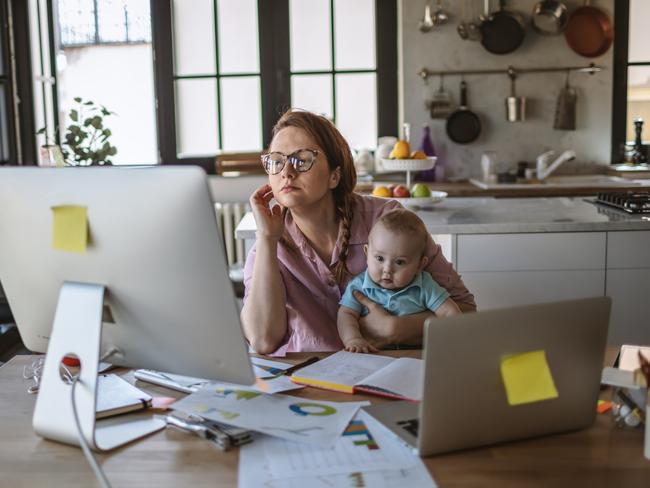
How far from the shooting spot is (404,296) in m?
1.91

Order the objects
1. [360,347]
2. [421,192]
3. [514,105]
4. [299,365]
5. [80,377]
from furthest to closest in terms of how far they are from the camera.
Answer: [514,105] → [421,192] → [360,347] → [299,365] → [80,377]

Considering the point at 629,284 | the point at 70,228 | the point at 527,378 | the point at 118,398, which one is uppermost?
the point at 70,228

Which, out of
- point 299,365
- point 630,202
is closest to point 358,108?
point 630,202

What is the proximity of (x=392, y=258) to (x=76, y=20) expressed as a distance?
11.7 ft

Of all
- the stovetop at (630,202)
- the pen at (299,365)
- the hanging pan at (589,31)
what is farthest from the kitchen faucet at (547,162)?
the pen at (299,365)

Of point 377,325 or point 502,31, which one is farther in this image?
point 502,31

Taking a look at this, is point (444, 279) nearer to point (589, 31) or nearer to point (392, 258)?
point (392, 258)

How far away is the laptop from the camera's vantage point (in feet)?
3.52

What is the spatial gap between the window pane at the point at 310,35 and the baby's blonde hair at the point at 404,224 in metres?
3.07

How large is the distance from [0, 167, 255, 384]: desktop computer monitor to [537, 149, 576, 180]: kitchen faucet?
369 centimetres

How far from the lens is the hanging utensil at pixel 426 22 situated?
457 cm

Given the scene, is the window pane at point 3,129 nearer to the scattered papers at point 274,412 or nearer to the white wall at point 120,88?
the white wall at point 120,88

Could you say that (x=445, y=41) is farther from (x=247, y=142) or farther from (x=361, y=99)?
(x=247, y=142)

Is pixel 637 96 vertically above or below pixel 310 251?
above
